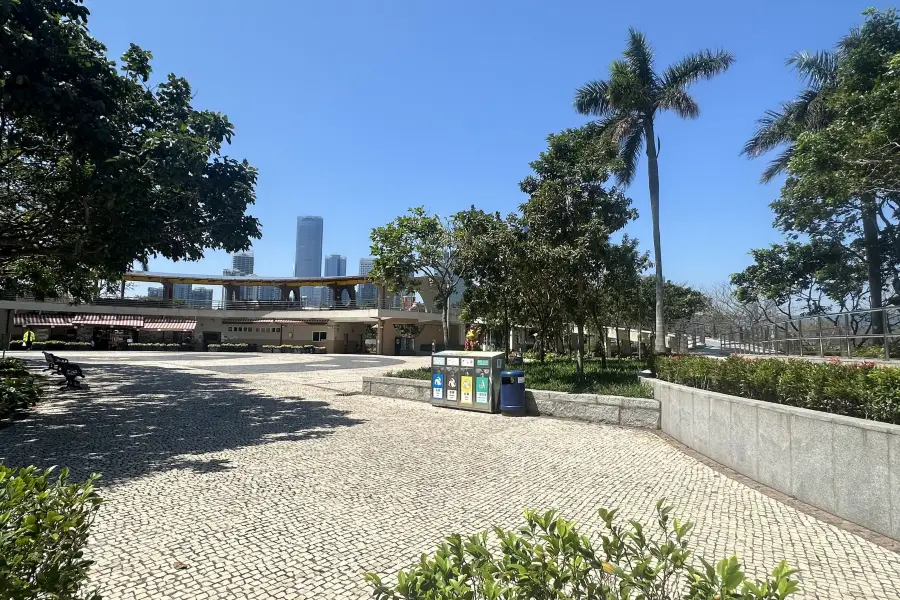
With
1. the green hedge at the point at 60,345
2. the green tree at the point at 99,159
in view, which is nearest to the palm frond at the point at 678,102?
the green tree at the point at 99,159

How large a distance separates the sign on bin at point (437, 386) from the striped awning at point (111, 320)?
146 ft

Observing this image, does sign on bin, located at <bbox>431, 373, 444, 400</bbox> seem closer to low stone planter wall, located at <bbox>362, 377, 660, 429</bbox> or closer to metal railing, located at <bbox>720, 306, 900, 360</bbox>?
low stone planter wall, located at <bbox>362, 377, 660, 429</bbox>

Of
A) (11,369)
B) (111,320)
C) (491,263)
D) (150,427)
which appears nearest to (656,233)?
(491,263)

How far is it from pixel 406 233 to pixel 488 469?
17.1 metres

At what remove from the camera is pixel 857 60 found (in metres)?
13.9

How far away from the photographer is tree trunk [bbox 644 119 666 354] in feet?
54.3

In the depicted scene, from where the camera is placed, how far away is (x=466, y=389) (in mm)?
11469

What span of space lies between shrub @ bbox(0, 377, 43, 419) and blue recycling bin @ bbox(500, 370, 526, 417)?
33.4ft

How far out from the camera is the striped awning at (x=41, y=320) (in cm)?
4200

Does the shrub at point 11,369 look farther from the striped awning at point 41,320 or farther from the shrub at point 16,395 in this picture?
the striped awning at point 41,320

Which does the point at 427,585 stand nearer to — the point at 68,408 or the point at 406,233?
the point at 68,408

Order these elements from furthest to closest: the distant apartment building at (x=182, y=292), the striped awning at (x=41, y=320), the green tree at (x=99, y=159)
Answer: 1. the distant apartment building at (x=182, y=292)
2. the striped awning at (x=41, y=320)
3. the green tree at (x=99, y=159)

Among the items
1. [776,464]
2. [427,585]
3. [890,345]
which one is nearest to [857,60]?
[890,345]

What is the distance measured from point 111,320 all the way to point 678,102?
50.9 m
